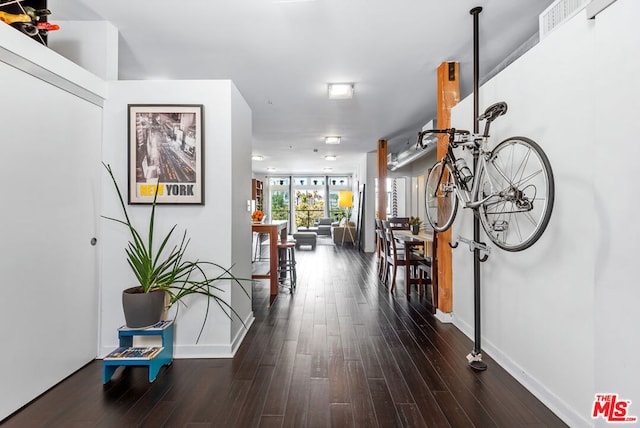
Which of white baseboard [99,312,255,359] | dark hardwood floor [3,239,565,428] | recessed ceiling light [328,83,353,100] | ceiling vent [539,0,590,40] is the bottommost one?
dark hardwood floor [3,239,565,428]

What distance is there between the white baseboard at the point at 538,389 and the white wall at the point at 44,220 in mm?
3126

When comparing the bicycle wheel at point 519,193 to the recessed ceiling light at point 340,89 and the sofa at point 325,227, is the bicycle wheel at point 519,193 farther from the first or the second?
the sofa at point 325,227

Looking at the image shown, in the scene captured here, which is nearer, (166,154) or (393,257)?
(166,154)

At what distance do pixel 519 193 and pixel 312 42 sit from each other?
7.35 ft

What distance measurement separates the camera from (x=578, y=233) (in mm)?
1545

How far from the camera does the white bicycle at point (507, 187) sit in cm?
166

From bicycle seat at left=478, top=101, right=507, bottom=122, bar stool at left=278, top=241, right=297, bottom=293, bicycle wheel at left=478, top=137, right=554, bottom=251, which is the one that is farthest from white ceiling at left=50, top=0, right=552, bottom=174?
bar stool at left=278, top=241, right=297, bottom=293

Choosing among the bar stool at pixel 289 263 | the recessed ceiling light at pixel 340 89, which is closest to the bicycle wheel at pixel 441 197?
the recessed ceiling light at pixel 340 89

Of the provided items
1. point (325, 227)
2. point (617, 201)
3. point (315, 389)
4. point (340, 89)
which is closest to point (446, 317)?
point (315, 389)

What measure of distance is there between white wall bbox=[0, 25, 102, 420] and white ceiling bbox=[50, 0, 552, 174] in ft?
2.77

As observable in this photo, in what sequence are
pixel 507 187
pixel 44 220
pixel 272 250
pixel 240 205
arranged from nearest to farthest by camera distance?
pixel 44 220, pixel 507 187, pixel 240 205, pixel 272 250

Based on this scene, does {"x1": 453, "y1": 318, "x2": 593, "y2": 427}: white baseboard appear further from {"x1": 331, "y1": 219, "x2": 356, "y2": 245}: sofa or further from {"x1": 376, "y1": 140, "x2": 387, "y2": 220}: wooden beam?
{"x1": 331, "y1": 219, "x2": 356, "y2": 245}: sofa

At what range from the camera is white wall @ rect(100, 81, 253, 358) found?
2328 mm

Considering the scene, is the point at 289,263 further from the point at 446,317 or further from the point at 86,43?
the point at 86,43
